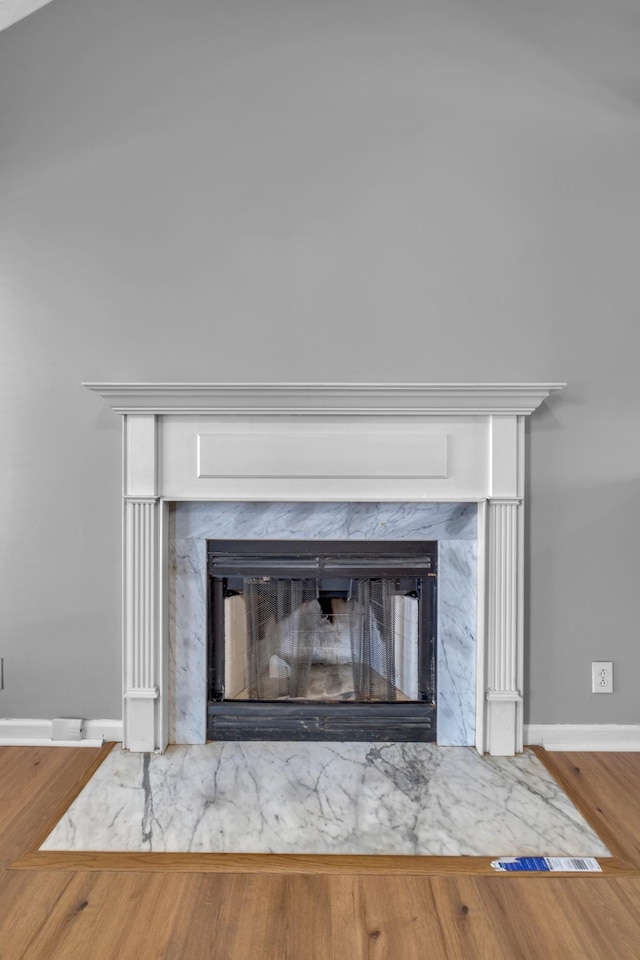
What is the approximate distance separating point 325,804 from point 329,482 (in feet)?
3.43

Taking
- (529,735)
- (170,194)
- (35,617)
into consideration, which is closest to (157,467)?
(35,617)

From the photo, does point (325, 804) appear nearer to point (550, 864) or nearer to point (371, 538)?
point (550, 864)

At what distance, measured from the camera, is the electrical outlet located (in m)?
2.12

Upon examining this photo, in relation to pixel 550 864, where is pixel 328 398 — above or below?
above

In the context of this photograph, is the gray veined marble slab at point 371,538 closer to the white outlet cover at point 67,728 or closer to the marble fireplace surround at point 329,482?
the marble fireplace surround at point 329,482

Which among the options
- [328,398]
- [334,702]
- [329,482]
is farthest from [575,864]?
[328,398]

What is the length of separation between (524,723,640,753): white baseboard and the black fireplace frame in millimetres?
385

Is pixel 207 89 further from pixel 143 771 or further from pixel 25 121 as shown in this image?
pixel 143 771

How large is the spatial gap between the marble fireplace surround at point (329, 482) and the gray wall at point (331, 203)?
0.54 ft

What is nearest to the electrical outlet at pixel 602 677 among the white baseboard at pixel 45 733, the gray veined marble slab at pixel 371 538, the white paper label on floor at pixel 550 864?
the gray veined marble slab at pixel 371 538

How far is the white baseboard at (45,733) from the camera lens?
2127 mm

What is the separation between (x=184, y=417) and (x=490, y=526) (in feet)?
3.88

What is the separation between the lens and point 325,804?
1.76m

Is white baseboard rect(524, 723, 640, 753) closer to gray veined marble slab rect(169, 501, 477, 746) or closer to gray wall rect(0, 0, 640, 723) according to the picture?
gray veined marble slab rect(169, 501, 477, 746)
